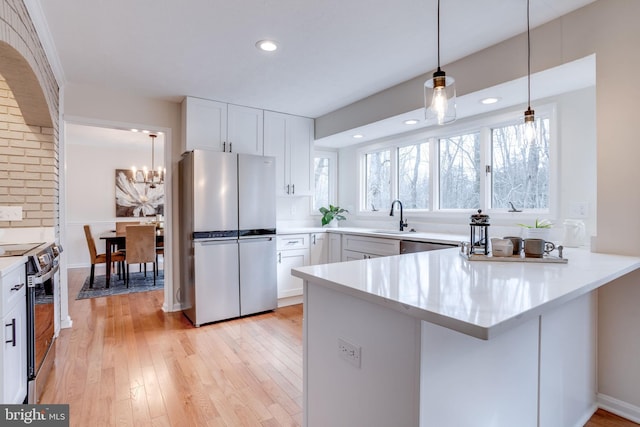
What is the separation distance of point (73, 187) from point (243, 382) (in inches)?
234

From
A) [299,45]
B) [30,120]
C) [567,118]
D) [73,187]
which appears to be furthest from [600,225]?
[73,187]

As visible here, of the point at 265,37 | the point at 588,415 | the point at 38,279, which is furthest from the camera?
the point at 265,37

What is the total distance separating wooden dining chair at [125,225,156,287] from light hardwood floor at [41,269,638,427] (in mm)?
1349

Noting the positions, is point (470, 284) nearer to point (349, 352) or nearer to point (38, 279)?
point (349, 352)

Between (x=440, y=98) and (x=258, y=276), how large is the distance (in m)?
2.70

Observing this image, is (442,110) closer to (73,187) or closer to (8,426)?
(8,426)

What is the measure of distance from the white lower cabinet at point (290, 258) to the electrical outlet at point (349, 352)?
258 centimetres

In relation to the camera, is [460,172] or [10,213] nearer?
[10,213]

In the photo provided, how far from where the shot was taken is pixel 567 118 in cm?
253

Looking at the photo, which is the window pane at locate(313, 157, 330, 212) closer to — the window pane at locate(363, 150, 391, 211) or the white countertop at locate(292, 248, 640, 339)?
the window pane at locate(363, 150, 391, 211)

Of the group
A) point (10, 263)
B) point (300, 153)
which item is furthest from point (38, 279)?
point (300, 153)

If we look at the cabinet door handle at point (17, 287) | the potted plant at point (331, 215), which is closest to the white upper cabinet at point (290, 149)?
the potted plant at point (331, 215)

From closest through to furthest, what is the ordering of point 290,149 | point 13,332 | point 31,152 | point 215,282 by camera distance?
point 13,332, point 31,152, point 215,282, point 290,149

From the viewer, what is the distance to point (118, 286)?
4871 millimetres
